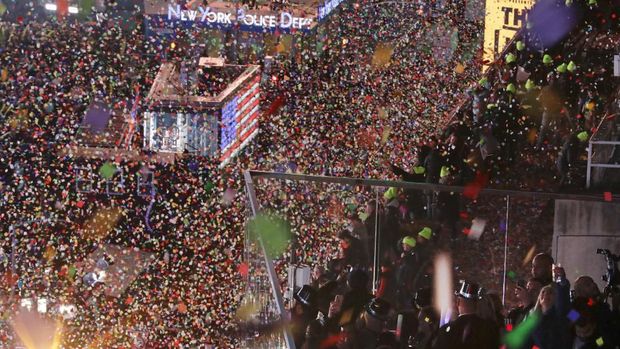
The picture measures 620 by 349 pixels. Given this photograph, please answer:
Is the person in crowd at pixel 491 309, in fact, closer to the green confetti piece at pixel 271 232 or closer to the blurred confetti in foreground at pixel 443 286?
the blurred confetti in foreground at pixel 443 286

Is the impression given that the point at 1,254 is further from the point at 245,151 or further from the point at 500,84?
the point at 500,84

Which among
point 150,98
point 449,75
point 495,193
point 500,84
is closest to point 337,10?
point 449,75

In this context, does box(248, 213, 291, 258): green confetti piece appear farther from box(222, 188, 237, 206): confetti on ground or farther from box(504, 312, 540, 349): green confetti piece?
box(222, 188, 237, 206): confetti on ground

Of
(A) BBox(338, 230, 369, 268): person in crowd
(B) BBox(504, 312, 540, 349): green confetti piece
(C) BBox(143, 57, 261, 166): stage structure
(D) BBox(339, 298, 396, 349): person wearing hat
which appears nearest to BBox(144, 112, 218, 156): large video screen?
(C) BBox(143, 57, 261, 166): stage structure

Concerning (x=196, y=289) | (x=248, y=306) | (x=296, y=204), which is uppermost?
(x=296, y=204)

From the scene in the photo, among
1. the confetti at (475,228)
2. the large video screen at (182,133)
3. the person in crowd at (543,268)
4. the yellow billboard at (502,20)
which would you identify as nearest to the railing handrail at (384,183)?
the confetti at (475,228)

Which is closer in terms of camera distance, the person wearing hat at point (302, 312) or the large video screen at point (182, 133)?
the person wearing hat at point (302, 312)
